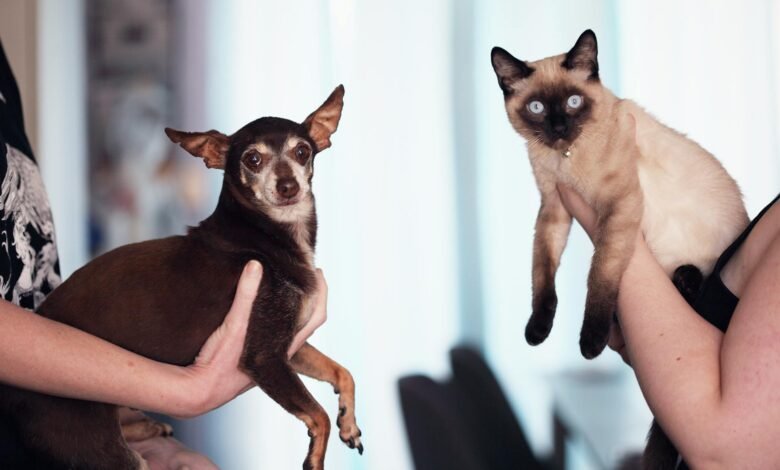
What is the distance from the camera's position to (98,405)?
1.11 metres

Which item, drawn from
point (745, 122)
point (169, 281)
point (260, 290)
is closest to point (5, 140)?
point (169, 281)

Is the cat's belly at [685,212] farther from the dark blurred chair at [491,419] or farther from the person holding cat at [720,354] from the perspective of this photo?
the dark blurred chair at [491,419]

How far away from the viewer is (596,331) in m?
1.21

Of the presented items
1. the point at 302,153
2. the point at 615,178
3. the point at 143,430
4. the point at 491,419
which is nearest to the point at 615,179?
the point at 615,178

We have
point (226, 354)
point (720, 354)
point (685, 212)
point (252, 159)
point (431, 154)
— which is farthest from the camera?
point (431, 154)

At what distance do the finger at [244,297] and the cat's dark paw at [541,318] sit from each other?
1.51 ft

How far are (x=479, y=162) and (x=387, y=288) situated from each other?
0.43 m

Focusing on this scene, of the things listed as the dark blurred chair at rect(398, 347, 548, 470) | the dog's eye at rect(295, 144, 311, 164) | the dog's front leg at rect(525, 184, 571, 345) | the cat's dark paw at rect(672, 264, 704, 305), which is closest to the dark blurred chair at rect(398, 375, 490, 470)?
the dark blurred chair at rect(398, 347, 548, 470)

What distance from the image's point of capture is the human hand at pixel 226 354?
1.08 metres

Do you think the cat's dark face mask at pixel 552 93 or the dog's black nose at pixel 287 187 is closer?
the dog's black nose at pixel 287 187

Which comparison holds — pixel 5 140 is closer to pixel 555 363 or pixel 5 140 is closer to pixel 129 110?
pixel 129 110

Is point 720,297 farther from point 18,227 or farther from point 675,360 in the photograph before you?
point 18,227

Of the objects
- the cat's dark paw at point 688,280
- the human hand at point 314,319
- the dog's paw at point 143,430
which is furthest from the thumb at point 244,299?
the cat's dark paw at point 688,280

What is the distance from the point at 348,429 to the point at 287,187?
15.4 inches
